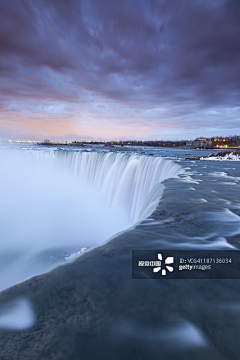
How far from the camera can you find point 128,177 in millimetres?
17719

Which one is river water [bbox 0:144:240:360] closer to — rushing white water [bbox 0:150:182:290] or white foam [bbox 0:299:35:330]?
white foam [bbox 0:299:35:330]

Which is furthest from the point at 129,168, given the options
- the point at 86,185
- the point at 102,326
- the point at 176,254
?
the point at 102,326

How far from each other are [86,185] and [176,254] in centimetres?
2344

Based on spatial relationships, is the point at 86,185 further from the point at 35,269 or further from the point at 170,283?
the point at 170,283

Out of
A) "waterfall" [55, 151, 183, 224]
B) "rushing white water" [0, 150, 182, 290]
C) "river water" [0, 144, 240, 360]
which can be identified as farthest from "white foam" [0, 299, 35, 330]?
"waterfall" [55, 151, 183, 224]

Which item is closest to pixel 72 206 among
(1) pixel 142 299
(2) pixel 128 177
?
(2) pixel 128 177

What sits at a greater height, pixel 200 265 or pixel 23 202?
pixel 200 265

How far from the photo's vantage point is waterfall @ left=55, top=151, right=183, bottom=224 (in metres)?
13.3

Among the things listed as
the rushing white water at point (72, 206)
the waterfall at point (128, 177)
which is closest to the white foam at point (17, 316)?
the rushing white water at point (72, 206)

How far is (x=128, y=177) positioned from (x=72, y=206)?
6589 millimetres

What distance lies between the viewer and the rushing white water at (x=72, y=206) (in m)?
8.92

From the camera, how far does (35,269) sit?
7895 mm

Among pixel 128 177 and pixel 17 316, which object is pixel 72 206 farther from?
pixel 17 316

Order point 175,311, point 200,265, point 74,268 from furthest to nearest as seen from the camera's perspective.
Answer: point 200,265 < point 74,268 < point 175,311
